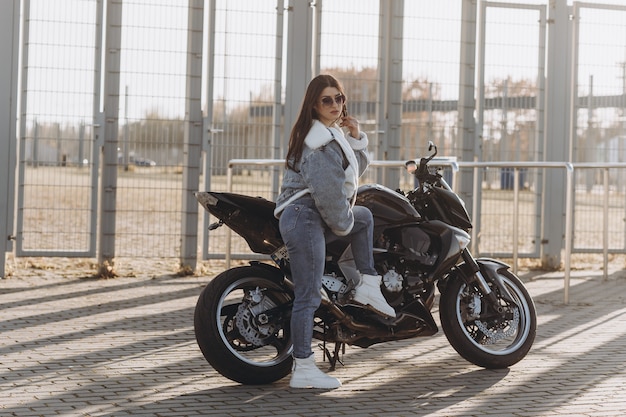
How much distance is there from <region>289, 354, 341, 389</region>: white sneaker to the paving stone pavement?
1.9 inches

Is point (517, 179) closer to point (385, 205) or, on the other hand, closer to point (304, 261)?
point (385, 205)

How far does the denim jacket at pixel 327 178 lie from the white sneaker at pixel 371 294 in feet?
0.97

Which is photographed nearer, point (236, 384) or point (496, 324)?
point (236, 384)

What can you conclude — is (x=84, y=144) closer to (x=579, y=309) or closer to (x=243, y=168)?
(x=243, y=168)

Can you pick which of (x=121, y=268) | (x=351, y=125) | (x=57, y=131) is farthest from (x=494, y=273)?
(x=121, y=268)

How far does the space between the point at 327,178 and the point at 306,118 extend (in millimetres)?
361

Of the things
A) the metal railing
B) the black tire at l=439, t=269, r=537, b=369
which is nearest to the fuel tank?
the black tire at l=439, t=269, r=537, b=369

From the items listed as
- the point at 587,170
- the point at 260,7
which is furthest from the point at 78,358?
the point at 587,170

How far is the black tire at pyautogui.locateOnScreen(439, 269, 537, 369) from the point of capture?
20.4 ft

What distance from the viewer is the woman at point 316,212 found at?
18.3 feet

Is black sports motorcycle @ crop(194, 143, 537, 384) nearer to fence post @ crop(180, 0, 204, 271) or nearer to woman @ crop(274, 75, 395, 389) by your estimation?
woman @ crop(274, 75, 395, 389)

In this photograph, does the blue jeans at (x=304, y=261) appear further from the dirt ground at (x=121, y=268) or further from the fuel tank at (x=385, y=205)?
the dirt ground at (x=121, y=268)

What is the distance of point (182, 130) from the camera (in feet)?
36.8

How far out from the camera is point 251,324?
18.6 feet
